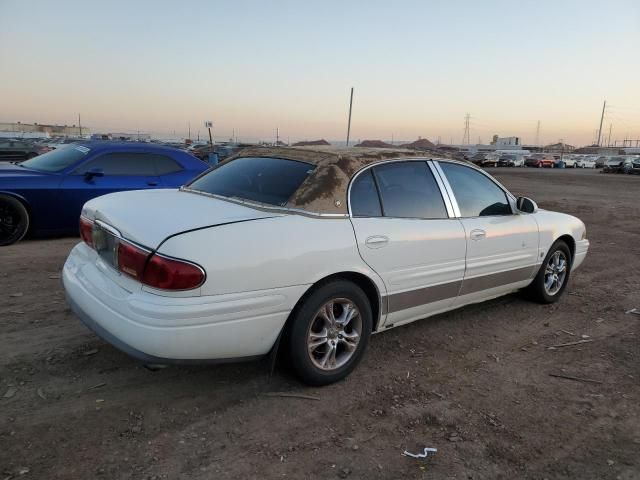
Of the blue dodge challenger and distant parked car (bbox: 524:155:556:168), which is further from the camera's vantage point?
A: distant parked car (bbox: 524:155:556:168)

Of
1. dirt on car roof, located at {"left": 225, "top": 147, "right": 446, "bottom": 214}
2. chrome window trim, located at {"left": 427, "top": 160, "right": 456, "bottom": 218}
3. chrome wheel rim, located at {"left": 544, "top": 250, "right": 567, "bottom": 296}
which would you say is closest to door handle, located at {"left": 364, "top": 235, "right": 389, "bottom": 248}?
dirt on car roof, located at {"left": 225, "top": 147, "right": 446, "bottom": 214}

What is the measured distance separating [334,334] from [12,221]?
17.6 ft

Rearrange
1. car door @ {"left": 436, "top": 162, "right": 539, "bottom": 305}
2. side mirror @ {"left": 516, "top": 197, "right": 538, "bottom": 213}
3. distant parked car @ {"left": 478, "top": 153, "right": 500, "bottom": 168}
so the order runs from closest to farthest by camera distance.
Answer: car door @ {"left": 436, "top": 162, "right": 539, "bottom": 305} < side mirror @ {"left": 516, "top": 197, "right": 538, "bottom": 213} < distant parked car @ {"left": 478, "top": 153, "right": 500, "bottom": 168}

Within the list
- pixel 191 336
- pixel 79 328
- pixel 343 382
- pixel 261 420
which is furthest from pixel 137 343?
pixel 79 328

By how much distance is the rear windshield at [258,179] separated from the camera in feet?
11.2

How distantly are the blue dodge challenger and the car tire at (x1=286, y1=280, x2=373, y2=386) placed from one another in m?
5.07

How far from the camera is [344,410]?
309 centimetres

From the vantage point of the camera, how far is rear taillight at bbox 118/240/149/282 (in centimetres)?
272

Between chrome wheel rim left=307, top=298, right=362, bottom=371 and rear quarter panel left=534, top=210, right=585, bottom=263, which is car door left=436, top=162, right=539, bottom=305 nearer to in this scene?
rear quarter panel left=534, top=210, right=585, bottom=263

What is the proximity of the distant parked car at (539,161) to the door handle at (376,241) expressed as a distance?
188ft

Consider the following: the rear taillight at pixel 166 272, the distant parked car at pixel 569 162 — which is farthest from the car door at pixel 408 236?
the distant parked car at pixel 569 162

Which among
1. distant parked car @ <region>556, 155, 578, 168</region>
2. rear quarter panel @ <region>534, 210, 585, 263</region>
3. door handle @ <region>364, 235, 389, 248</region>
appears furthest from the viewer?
distant parked car @ <region>556, 155, 578, 168</region>

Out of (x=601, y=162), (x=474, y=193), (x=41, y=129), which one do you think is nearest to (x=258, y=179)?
(x=474, y=193)

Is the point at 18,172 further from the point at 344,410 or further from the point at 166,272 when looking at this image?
the point at 344,410
